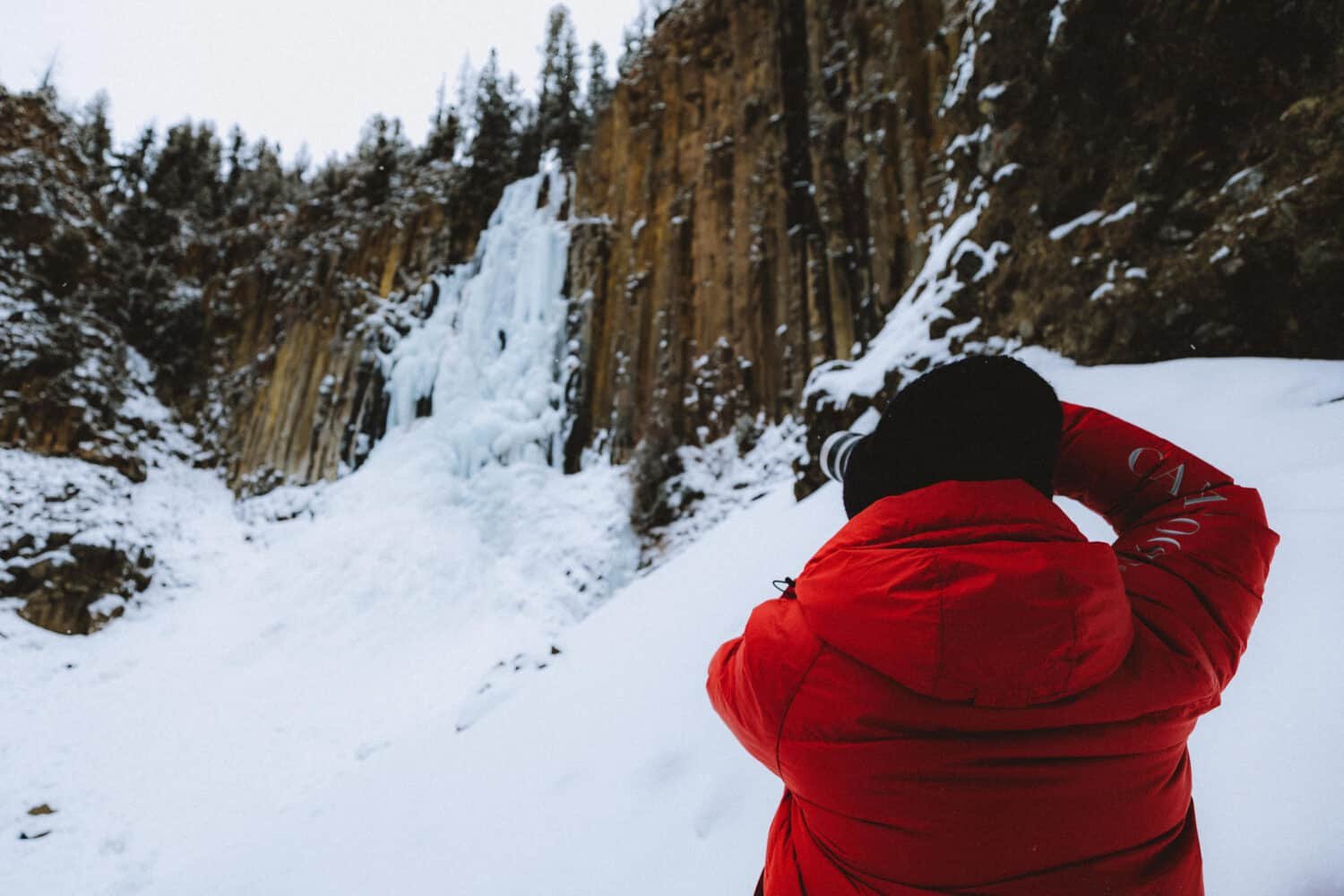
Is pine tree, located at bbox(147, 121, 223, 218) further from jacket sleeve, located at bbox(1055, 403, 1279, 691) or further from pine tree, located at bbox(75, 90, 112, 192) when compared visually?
jacket sleeve, located at bbox(1055, 403, 1279, 691)

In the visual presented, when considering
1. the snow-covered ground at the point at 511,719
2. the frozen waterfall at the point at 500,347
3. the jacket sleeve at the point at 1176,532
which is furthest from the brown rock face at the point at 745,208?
the jacket sleeve at the point at 1176,532

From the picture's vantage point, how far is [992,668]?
71 cm

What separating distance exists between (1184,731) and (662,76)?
1600 centimetres

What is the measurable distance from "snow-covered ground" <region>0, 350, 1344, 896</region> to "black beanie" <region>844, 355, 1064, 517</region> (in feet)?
3.70

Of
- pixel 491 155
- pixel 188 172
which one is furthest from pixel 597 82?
pixel 188 172

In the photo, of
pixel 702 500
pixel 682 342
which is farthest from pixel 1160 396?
pixel 682 342

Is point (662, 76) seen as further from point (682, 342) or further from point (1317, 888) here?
point (1317, 888)

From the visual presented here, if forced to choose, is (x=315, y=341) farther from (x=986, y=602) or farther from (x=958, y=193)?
(x=986, y=602)

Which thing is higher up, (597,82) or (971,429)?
(597,82)

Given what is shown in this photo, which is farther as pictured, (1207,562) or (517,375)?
(517,375)

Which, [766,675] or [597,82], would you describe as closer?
[766,675]

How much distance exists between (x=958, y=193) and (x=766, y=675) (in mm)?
5259

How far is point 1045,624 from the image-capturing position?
711 millimetres

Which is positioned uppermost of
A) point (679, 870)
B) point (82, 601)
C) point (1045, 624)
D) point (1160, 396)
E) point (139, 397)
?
point (139, 397)
